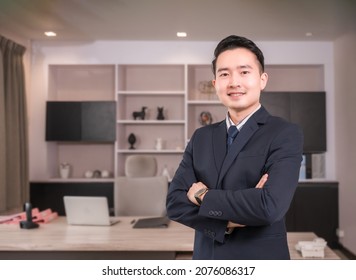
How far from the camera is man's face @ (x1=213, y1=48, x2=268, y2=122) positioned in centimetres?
103

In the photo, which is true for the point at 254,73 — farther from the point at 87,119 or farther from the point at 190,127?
the point at 87,119

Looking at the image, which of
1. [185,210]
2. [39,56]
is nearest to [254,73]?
[185,210]

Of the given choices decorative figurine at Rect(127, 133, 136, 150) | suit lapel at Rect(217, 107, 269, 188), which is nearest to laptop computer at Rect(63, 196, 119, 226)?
suit lapel at Rect(217, 107, 269, 188)

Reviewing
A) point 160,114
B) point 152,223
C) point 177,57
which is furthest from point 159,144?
point 177,57

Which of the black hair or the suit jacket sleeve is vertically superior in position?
the black hair

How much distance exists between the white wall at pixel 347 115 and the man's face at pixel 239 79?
48cm

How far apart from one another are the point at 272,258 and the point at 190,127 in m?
2.56

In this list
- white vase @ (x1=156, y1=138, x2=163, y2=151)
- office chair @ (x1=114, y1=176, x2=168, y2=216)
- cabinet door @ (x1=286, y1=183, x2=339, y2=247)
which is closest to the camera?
office chair @ (x1=114, y1=176, x2=168, y2=216)

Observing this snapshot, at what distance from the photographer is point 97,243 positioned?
1.72 meters

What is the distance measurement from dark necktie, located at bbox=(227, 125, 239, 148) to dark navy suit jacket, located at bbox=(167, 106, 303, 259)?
1 centimetres

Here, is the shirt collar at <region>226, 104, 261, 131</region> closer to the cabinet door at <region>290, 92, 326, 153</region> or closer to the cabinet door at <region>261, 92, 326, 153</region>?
the cabinet door at <region>290, 92, 326, 153</region>

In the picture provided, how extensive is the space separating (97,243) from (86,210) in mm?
387

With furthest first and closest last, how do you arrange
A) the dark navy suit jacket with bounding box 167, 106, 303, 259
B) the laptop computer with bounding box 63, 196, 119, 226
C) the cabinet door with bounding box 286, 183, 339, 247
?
1. the cabinet door with bounding box 286, 183, 339, 247
2. the laptop computer with bounding box 63, 196, 119, 226
3. the dark navy suit jacket with bounding box 167, 106, 303, 259

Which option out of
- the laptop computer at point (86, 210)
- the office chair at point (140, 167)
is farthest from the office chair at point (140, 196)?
the laptop computer at point (86, 210)
